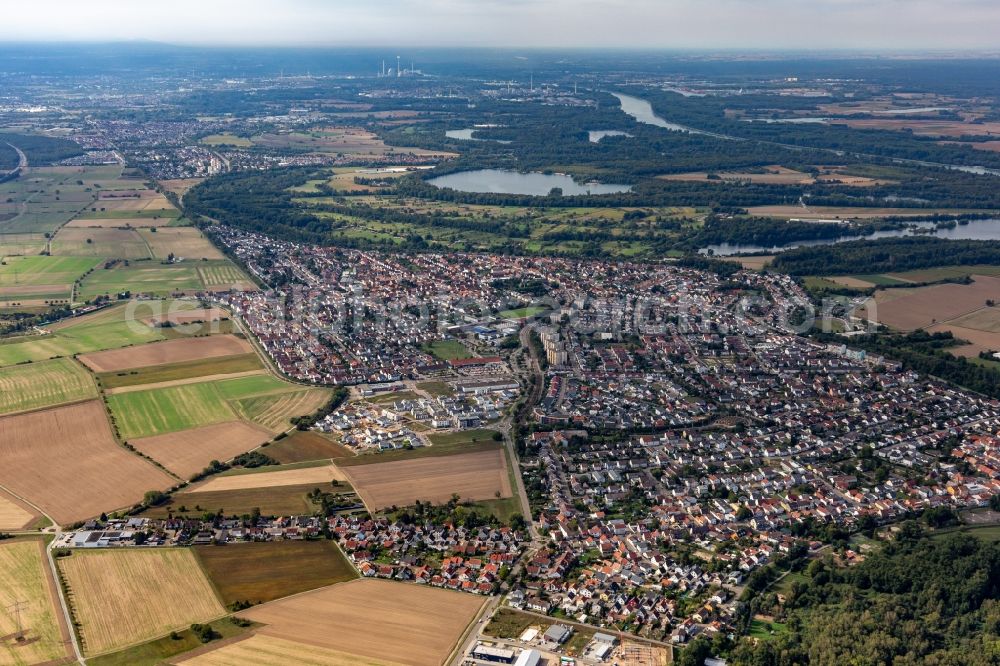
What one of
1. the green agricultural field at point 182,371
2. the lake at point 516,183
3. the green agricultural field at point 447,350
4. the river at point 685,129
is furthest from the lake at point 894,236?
the green agricultural field at point 182,371

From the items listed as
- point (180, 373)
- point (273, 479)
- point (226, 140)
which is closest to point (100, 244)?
point (180, 373)

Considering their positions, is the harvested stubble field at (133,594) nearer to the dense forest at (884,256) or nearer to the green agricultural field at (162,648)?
the green agricultural field at (162,648)

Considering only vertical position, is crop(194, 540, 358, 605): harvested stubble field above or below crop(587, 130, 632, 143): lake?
below

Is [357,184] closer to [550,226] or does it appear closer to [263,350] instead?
[550,226]

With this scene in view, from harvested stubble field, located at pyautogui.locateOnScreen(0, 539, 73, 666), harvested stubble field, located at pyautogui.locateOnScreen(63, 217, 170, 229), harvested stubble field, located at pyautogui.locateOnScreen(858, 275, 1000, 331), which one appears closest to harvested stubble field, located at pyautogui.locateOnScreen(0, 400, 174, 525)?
harvested stubble field, located at pyautogui.locateOnScreen(0, 539, 73, 666)

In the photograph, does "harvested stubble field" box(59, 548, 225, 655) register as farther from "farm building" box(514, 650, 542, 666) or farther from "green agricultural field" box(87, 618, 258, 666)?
"farm building" box(514, 650, 542, 666)
